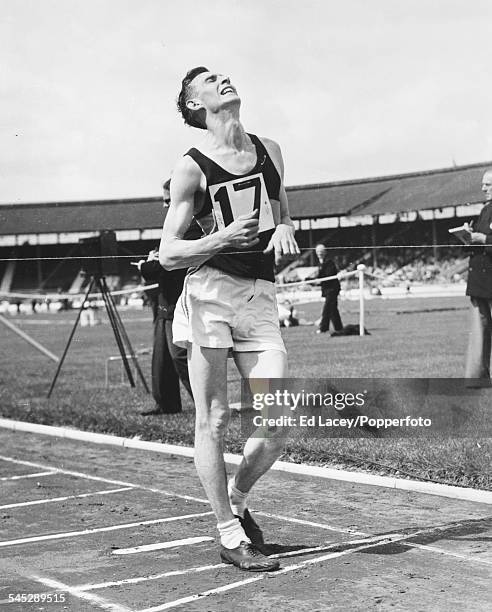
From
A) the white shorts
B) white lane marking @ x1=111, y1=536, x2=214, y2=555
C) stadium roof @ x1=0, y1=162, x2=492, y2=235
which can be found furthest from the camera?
stadium roof @ x1=0, y1=162, x2=492, y2=235

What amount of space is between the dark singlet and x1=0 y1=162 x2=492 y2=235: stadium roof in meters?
5.48

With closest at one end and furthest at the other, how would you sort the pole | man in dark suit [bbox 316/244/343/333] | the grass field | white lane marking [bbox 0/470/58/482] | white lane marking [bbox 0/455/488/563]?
white lane marking [bbox 0/455/488/563] < the grass field < white lane marking [bbox 0/470/58/482] < man in dark suit [bbox 316/244/343/333] < the pole

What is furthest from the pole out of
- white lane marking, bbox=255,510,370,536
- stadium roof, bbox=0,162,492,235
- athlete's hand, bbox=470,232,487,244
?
white lane marking, bbox=255,510,370,536

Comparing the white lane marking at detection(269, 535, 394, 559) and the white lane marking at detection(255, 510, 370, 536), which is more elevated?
the white lane marking at detection(269, 535, 394, 559)

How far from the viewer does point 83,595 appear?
13.5 ft

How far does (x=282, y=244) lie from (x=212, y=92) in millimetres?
872

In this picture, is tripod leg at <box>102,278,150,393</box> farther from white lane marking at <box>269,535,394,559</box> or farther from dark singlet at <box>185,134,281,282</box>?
dark singlet at <box>185,134,281,282</box>

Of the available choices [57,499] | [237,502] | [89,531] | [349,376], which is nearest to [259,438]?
[237,502]

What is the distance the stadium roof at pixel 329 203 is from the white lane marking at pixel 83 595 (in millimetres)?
6705

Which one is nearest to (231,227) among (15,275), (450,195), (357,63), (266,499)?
(266,499)

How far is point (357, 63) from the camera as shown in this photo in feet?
34.8

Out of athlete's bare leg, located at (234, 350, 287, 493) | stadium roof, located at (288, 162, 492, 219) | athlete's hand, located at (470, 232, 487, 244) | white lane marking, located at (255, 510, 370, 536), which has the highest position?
stadium roof, located at (288, 162, 492, 219)

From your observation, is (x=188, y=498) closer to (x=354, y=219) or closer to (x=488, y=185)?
(x=488, y=185)

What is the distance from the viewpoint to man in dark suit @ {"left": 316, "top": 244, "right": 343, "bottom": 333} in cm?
1007
